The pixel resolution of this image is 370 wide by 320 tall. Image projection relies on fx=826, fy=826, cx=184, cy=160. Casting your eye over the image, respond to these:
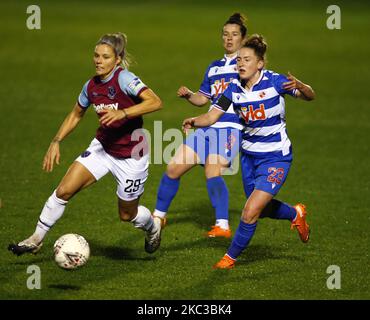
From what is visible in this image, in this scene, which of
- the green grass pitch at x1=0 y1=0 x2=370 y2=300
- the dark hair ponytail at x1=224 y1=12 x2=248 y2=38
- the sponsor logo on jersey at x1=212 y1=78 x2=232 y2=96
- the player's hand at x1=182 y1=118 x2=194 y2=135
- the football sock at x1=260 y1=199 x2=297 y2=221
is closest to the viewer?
the green grass pitch at x1=0 y1=0 x2=370 y2=300

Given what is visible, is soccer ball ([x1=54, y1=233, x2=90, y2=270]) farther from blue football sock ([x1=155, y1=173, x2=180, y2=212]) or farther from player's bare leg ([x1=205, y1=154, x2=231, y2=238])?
player's bare leg ([x1=205, y1=154, x2=231, y2=238])

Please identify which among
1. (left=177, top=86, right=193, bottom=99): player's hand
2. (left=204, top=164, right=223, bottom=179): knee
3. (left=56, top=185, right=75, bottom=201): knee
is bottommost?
(left=56, top=185, right=75, bottom=201): knee

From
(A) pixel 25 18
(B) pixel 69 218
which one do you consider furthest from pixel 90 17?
(B) pixel 69 218

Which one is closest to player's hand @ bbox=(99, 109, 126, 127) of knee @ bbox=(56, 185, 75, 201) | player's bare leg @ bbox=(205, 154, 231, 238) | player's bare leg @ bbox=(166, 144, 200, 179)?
knee @ bbox=(56, 185, 75, 201)

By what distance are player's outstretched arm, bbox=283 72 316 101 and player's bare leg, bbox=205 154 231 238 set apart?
6.13 ft

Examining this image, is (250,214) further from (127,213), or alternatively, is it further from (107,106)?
(107,106)

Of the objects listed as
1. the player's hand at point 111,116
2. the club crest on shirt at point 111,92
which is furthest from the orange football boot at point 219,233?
the player's hand at point 111,116

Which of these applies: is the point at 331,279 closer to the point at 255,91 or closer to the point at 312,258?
the point at 312,258

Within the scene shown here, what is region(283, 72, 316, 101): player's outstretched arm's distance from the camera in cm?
806

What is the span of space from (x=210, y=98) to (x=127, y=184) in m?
2.00

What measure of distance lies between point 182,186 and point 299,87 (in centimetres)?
458

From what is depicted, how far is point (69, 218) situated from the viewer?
1020cm

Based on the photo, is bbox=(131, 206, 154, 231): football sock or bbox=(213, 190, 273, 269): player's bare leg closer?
bbox=(213, 190, 273, 269): player's bare leg

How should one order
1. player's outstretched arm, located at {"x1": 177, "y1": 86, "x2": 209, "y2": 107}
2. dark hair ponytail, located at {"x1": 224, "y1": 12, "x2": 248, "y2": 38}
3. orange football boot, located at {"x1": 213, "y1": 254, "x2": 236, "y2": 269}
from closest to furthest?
orange football boot, located at {"x1": 213, "y1": 254, "x2": 236, "y2": 269} → player's outstretched arm, located at {"x1": 177, "y1": 86, "x2": 209, "y2": 107} → dark hair ponytail, located at {"x1": 224, "y1": 12, "x2": 248, "y2": 38}
